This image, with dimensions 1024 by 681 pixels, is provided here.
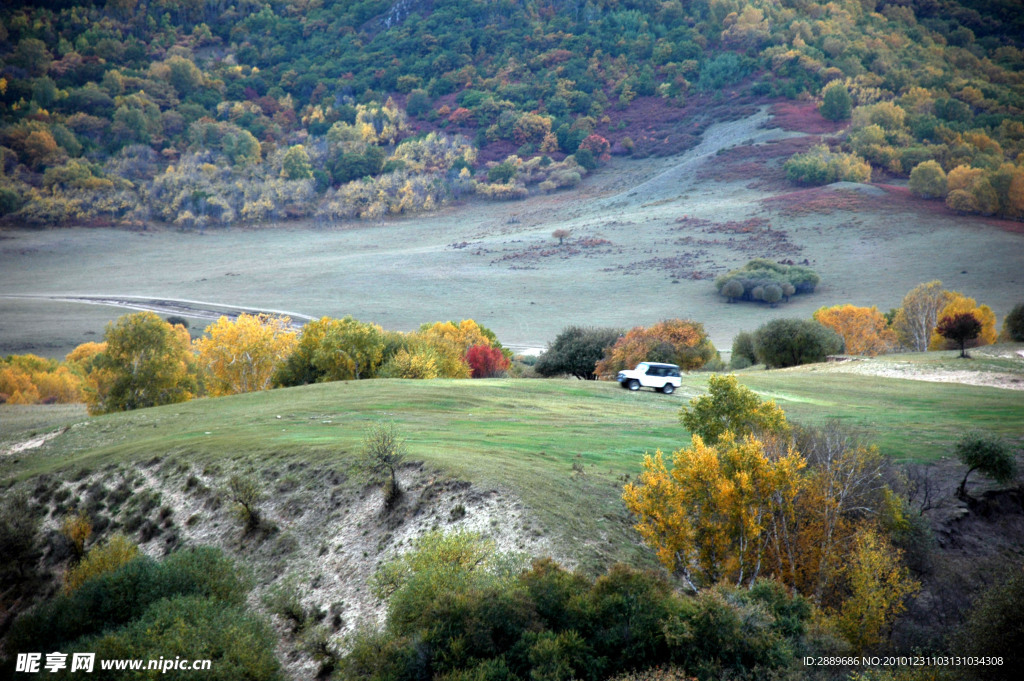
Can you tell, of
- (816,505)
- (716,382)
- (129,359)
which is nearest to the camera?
(816,505)

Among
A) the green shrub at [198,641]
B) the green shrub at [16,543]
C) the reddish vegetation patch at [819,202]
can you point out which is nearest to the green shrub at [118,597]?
the green shrub at [198,641]

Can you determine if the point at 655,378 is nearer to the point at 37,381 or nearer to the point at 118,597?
the point at 118,597

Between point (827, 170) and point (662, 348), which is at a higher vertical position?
point (827, 170)

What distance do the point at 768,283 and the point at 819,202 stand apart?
147 ft

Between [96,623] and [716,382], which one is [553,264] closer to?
[716,382]

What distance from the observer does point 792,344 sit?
63.7 m

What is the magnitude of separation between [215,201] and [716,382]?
17362 centimetres

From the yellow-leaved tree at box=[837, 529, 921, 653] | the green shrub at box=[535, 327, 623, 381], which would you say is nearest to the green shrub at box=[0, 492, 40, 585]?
the yellow-leaved tree at box=[837, 529, 921, 653]

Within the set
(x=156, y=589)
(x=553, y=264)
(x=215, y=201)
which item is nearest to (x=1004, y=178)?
(x=553, y=264)

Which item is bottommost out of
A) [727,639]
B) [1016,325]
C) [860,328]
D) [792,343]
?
[727,639]

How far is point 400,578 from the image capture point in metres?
18.3

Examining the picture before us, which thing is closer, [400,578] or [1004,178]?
[400,578]

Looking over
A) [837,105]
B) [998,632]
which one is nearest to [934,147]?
[837,105]

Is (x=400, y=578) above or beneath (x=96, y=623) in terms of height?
above
